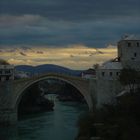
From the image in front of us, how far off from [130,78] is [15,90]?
16.2m

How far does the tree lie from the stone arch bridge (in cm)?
943

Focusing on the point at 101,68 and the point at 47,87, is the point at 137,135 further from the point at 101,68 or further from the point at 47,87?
the point at 47,87

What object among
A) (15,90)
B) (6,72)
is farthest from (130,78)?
(6,72)

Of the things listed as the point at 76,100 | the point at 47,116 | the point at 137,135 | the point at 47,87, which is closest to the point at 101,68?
the point at 47,116

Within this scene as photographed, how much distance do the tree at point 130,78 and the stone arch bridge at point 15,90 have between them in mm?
9426

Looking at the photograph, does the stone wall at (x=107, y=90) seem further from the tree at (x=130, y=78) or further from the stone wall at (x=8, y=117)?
the stone wall at (x=8, y=117)

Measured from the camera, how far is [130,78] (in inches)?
1623

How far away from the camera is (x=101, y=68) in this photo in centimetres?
4700

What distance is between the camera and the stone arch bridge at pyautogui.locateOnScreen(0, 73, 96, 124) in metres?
52.7

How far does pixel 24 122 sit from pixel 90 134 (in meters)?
20.7

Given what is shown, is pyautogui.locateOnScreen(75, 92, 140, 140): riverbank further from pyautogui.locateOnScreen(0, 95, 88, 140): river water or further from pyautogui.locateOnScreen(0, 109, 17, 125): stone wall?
pyautogui.locateOnScreen(0, 109, 17, 125): stone wall

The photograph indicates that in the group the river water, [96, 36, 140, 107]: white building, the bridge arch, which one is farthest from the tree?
the bridge arch

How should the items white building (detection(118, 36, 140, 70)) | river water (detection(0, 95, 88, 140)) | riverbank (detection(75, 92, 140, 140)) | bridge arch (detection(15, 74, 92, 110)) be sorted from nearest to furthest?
riverbank (detection(75, 92, 140, 140)) < river water (detection(0, 95, 88, 140)) < white building (detection(118, 36, 140, 70)) < bridge arch (detection(15, 74, 92, 110))

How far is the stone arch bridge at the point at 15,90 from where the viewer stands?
5266cm
